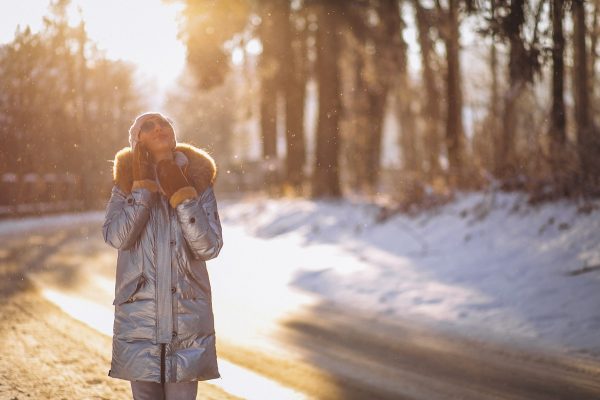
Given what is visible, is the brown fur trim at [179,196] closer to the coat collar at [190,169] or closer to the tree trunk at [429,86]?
the coat collar at [190,169]

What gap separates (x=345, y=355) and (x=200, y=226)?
10.7 feet

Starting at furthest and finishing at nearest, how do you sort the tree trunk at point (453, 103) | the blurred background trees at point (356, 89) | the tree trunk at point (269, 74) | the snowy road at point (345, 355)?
the tree trunk at point (269, 74), the tree trunk at point (453, 103), the blurred background trees at point (356, 89), the snowy road at point (345, 355)

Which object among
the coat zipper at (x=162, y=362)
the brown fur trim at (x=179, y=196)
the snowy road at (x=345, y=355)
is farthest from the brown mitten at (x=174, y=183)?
the snowy road at (x=345, y=355)

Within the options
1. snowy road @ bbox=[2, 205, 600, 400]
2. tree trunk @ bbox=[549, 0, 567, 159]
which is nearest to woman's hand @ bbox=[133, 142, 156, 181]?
snowy road @ bbox=[2, 205, 600, 400]

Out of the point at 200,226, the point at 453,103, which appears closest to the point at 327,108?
the point at 453,103

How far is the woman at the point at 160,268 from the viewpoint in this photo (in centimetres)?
326

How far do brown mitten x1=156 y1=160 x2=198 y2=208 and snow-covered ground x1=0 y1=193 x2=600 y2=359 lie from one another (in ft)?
12.7

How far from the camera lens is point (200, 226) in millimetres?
3258

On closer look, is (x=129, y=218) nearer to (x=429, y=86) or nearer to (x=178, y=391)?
(x=178, y=391)

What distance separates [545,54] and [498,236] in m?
2.98

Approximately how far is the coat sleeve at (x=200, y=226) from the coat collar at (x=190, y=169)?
9 centimetres

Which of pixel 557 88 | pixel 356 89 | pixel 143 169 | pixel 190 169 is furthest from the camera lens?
pixel 356 89

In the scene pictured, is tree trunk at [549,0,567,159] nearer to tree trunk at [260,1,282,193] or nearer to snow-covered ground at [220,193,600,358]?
snow-covered ground at [220,193,600,358]

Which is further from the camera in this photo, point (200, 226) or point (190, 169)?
point (190, 169)
